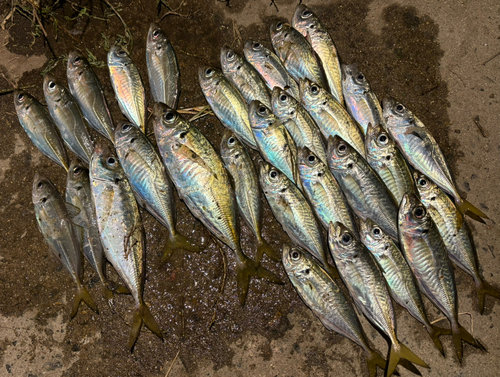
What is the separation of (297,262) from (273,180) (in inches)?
29.6

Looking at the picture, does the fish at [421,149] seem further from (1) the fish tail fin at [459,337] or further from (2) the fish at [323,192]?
(1) the fish tail fin at [459,337]

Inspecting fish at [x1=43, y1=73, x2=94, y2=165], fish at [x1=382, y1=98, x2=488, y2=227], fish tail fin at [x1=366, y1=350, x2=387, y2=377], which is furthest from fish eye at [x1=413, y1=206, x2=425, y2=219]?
fish at [x1=43, y1=73, x2=94, y2=165]

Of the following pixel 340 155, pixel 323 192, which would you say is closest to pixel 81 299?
pixel 323 192

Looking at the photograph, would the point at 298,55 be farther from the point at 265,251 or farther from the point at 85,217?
the point at 85,217

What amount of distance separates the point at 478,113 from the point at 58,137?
4200mm

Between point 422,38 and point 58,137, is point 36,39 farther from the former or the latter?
point 422,38

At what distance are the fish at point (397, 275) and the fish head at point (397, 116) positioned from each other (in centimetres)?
97

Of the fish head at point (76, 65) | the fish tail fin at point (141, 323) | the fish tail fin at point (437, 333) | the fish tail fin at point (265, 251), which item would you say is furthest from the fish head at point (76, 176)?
the fish tail fin at point (437, 333)

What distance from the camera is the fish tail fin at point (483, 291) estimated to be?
3.18m

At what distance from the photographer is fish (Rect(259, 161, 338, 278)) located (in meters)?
3.17

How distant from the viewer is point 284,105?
3.40m

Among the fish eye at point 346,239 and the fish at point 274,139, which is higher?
the fish at point 274,139

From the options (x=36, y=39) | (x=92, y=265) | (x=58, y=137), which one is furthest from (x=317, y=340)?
(x=36, y=39)

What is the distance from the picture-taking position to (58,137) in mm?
3479
